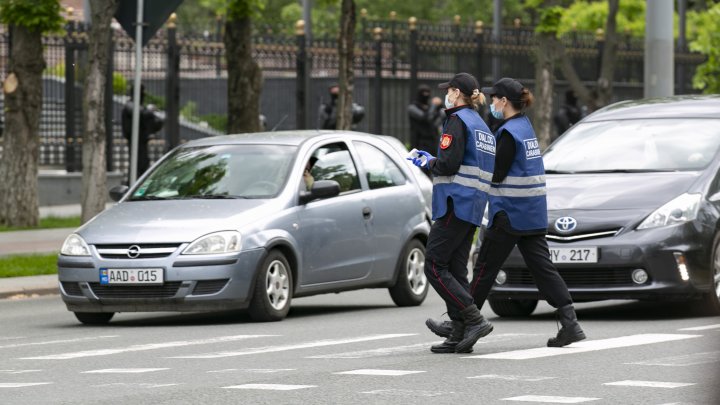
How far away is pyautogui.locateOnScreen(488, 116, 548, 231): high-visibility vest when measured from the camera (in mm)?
10594

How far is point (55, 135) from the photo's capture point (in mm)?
28391

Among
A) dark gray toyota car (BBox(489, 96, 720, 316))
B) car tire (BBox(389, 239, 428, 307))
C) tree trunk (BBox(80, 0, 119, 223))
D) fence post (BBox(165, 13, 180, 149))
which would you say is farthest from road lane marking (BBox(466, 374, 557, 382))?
fence post (BBox(165, 13, 180, 149))

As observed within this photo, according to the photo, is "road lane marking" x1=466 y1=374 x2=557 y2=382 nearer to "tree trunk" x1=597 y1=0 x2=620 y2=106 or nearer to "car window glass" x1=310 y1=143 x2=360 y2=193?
"car window glass" x1=310 y1=143 x2=360 y2=193

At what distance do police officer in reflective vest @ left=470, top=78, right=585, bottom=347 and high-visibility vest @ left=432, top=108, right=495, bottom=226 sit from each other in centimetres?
15

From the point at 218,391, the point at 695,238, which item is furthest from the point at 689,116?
the point at 218,391

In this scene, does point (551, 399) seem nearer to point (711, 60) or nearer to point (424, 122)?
point (424, 122)

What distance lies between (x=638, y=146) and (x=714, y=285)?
1.52 metres

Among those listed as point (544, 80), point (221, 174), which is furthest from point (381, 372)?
point (544, 80)

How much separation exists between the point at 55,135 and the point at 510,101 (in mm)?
18756

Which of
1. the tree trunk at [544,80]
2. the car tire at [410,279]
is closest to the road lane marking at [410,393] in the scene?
the car tire at [410,279]

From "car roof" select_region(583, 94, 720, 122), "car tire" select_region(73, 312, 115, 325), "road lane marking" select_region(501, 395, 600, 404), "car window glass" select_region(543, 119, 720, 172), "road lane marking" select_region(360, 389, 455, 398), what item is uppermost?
"car roof" select_region(583, 94, 720, 122)

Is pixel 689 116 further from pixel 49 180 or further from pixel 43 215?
pixel 49 180

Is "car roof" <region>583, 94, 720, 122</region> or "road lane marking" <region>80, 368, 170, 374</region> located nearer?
"road lane marking" <region>80, 368, 170, 374</region>

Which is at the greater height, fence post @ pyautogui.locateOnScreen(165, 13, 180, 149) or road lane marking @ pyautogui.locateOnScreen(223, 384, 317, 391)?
fence post @ pyautogui.locateOnScreen(165, 13, 180, 149)
